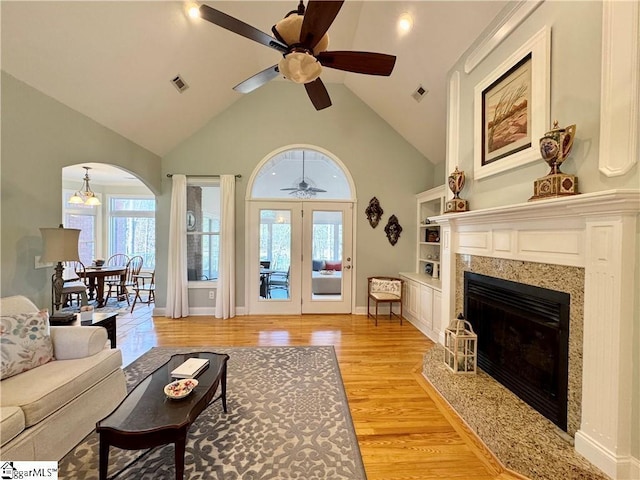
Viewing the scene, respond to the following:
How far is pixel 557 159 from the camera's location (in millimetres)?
1903

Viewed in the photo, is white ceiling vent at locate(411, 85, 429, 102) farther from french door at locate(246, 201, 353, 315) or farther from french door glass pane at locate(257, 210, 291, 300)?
french door glass pane at locate(257, 210, 291, 300)

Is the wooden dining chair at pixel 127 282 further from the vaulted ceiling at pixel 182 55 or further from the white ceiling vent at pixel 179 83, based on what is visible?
the white ceiling vent at pixel 179 83

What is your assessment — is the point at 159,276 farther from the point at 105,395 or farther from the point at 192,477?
the point at 192,477

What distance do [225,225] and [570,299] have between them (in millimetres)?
4673

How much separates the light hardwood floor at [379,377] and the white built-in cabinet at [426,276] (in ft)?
0.79

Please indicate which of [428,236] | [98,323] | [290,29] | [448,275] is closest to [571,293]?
[448,275]

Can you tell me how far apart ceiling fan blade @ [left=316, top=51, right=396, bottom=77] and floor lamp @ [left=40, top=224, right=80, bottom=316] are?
9.10 ft

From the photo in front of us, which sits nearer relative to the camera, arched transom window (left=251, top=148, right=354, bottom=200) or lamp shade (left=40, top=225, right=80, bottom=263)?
lamp shade (left=40, top=225, right=80, bottom=263)

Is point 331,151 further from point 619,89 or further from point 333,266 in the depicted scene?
point 619,89

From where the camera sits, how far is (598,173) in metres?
1.75

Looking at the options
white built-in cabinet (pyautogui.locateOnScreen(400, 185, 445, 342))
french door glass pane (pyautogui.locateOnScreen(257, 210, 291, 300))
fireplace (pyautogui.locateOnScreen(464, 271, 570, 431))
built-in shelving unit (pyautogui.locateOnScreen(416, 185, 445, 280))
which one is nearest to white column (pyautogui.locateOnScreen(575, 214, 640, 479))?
fireplace (pyautogui.locateOnScreen(464, 271, 570, 431))

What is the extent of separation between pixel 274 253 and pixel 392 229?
7.34ft

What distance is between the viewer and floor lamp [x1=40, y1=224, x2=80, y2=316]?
271cm

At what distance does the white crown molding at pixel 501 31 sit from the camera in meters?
2.26
